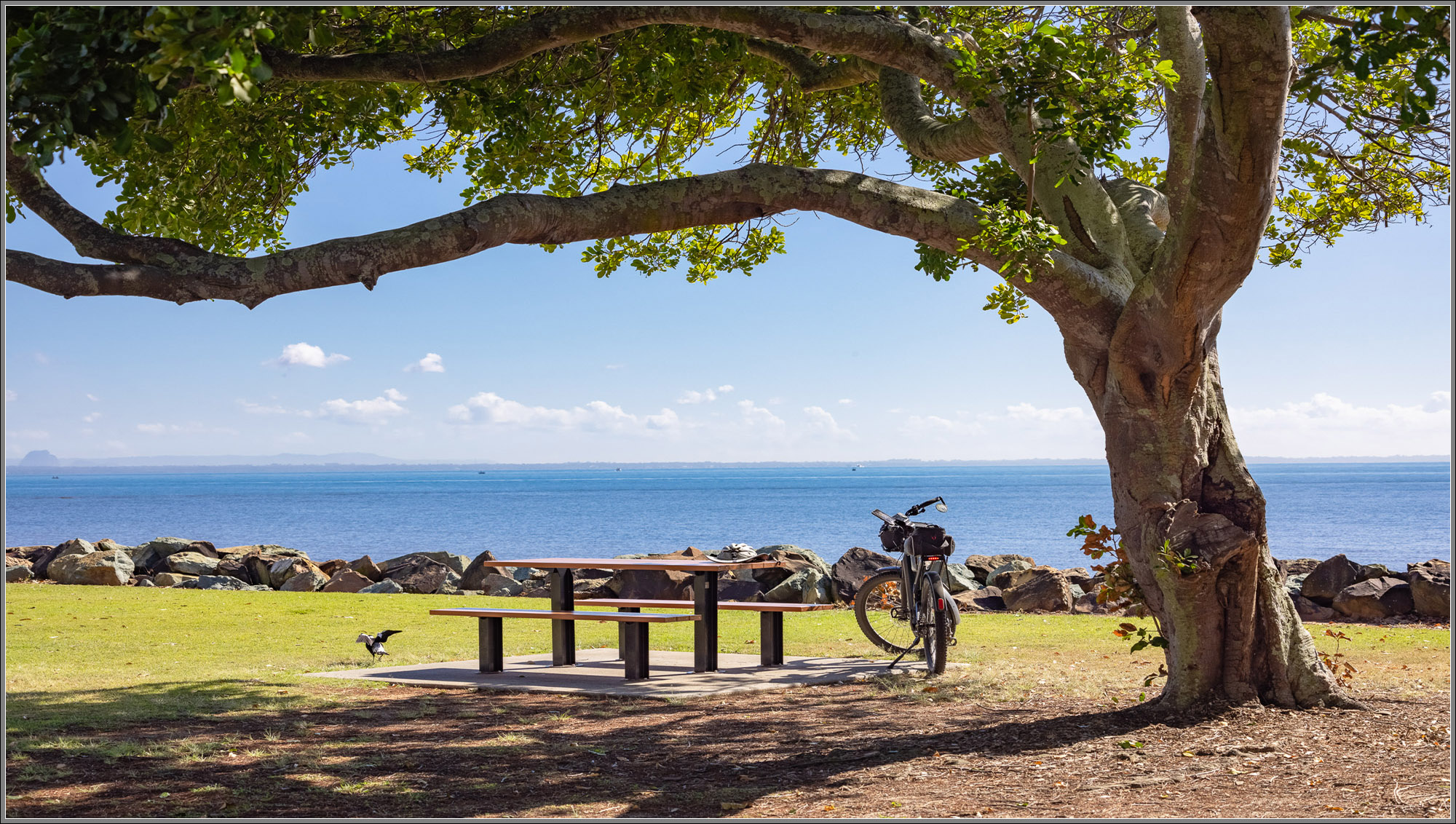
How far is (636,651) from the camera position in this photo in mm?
8938

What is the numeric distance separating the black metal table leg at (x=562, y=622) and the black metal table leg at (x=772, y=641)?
1.71m

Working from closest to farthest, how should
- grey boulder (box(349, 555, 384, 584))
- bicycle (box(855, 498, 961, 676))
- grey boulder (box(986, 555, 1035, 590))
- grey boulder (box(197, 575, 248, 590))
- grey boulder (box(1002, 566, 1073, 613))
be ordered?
bicycle (box(855, 498, 961, 676)) → grey boulder (box(1002, 566, 1073, 613)) → grey boulder (box(986, 555, 1035, 590)) → grey boulder (box(197, 575, 248, 590)) → grey boulder (box(349, 555, 384, 584))

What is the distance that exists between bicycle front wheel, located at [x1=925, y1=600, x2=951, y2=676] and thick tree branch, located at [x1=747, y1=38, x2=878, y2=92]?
4405mm

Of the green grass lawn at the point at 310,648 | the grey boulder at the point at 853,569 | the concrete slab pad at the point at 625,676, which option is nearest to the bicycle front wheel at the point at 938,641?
the green grass lawn at the point at 310,648

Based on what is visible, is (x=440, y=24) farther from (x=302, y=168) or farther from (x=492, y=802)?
(x=492, y=802)

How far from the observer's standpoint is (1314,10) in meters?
6.98

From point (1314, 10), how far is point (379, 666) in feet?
28.6

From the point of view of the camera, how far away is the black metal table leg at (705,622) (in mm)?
9250

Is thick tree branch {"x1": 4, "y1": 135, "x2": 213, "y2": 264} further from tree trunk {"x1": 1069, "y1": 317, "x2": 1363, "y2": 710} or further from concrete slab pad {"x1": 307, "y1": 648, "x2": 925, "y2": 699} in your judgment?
tree trunk {"x1": 1069, "y1": 317, "x2": 1363, "y2": 710}

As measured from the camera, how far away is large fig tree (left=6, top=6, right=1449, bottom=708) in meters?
4.97

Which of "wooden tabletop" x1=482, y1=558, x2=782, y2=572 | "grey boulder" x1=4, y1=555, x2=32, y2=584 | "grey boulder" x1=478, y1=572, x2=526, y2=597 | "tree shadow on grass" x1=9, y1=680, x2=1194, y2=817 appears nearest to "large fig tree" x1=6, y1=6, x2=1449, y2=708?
"tree shadow on grass" x1=9, y1=680, x2=1194, y2=817

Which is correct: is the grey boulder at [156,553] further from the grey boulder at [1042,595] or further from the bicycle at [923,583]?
the bicycle at [923,583]

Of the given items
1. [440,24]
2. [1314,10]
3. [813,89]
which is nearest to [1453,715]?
[1314,10]

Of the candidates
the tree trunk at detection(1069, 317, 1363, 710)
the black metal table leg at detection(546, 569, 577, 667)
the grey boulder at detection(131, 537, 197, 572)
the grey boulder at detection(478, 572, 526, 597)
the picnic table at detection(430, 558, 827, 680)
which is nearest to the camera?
the tree trunk at detection(1069, 317, 1363, 710)
